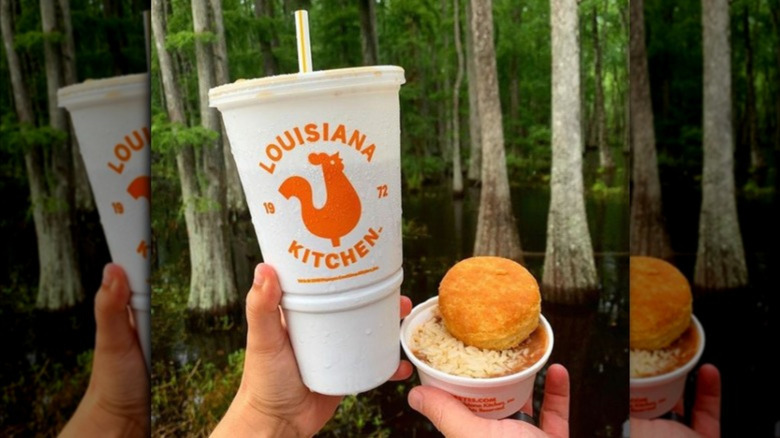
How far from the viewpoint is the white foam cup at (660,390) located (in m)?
1.14

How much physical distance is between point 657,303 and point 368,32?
862mm

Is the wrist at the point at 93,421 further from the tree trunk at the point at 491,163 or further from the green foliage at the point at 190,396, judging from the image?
the tree trunk at the point at 491,163

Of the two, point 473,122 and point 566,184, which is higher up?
A: point 473,122

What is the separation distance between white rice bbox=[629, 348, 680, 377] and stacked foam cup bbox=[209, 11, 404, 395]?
19.5 inches

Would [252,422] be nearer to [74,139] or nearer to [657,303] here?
[74,139]

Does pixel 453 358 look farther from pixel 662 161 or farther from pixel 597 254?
pixel 662 161

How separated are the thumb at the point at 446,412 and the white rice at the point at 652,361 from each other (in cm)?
35

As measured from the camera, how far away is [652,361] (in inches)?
47.2

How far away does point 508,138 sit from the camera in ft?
4.77

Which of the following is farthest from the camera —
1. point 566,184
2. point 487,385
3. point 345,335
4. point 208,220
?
point 208,220

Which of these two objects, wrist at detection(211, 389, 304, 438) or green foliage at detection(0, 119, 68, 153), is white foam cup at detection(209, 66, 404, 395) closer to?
wrist at detection(211, 389, 304, 438)

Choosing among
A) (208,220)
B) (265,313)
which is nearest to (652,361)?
(265,313)

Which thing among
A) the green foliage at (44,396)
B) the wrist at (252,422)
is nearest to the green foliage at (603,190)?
the wrist at (252,422)

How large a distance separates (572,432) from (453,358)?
0.37 metres
